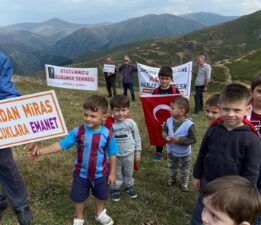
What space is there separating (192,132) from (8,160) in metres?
3.40

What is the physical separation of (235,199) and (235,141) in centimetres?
169

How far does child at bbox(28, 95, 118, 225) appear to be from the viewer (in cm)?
475

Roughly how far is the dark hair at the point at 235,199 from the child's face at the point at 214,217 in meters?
0.02

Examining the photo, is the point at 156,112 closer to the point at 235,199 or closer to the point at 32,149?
the point at 32,149

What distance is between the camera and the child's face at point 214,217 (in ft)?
7.79

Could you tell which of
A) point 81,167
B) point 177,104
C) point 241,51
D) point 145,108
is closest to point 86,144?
point 81,167

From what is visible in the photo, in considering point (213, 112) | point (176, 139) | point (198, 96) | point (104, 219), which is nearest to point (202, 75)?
point (198, 96)

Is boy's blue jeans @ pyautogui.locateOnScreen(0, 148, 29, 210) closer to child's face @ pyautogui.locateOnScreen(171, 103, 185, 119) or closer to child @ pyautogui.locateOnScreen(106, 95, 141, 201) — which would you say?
child @ pyautogui.locateOnScreen(106, 95, 141, 201)

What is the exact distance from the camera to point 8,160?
481cm

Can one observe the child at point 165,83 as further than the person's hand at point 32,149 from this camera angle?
Yes

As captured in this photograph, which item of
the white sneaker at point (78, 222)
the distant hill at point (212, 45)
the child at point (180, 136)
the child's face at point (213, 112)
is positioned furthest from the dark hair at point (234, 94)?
the distant hill at point (212, 45)

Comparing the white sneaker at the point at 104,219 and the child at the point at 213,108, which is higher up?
the child at the point at 213,108

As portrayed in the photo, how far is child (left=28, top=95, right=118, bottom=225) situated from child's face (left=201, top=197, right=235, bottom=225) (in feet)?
8.48

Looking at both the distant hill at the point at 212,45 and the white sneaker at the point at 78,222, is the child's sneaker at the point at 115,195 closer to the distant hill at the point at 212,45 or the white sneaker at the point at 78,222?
the white sneaker at the point at 78,222
